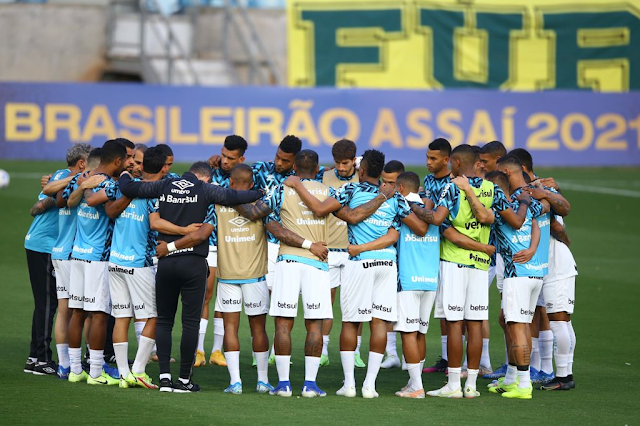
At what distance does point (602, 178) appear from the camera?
30359mm

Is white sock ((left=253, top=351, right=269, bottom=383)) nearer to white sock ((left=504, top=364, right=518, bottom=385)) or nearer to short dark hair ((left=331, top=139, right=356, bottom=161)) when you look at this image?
short dark hair ((left=331, top=139, right=356, bottom=161))

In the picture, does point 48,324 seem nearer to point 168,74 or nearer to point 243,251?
point 243,251

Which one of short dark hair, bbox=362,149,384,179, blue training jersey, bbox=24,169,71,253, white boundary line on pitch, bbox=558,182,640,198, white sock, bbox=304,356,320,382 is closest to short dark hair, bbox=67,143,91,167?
blue training jersey, bbox=24,169,71,253

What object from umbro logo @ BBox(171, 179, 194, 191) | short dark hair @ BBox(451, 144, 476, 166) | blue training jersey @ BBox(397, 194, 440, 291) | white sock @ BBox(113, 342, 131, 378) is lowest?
white sock @ BBox(113, 342, 131, 378)

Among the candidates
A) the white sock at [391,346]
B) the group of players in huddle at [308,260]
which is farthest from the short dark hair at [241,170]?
the white sock at [391,346]

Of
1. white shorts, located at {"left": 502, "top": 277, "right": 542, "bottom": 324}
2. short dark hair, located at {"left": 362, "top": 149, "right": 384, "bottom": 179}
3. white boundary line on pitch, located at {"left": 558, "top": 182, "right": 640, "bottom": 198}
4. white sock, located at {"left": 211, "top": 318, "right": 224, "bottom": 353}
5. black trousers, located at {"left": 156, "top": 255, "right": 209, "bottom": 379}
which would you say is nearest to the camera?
black trousers, located at {"left": 156, "top": 255, "right": 209, "bottom": 379}

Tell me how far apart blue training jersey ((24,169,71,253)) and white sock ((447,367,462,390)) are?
4339 millimetres

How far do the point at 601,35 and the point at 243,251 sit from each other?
90.8 ft

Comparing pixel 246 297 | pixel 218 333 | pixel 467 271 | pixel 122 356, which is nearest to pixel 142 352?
Result: pixel 122 356

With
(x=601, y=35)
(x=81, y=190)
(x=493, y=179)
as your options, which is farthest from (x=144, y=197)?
(x=601, y=35)

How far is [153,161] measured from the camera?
33.3 ft

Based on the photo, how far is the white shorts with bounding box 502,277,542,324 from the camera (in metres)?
10.4

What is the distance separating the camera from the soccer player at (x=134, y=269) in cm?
1018

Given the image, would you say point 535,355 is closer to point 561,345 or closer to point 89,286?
point 561,345
